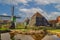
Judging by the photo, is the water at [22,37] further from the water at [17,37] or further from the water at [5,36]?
the water at [5,36]

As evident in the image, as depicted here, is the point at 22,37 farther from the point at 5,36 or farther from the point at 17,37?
the point at 5,36

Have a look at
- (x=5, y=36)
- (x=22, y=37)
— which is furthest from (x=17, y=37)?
(x=5, y=36)

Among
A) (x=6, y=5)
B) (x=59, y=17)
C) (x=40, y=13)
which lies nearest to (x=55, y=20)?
(x=59, y=17)

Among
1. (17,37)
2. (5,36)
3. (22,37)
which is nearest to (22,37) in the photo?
(22,37)

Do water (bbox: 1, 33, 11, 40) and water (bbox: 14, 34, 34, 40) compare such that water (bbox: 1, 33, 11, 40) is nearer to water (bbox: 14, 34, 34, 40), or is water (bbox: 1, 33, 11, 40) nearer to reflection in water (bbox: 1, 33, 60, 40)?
reflection in water (bbox: 1, 33, 60, 40)

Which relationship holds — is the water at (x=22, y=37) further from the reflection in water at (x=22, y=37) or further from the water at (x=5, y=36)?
the water at (x=5, y=36)

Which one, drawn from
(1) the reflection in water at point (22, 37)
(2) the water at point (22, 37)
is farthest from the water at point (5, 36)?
(2) the water at point (22, 37)

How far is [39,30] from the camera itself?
4.48 meters

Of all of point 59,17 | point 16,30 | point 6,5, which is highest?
point 6,5

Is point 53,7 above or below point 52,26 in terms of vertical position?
above

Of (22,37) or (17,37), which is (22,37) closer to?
(22,37)

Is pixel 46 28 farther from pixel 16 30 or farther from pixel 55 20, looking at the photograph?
pixel 16 30

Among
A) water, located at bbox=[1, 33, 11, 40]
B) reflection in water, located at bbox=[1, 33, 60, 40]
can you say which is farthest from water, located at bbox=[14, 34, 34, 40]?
water, located at bbox=[1, 33, 11, 40]

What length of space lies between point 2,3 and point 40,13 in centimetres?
97
